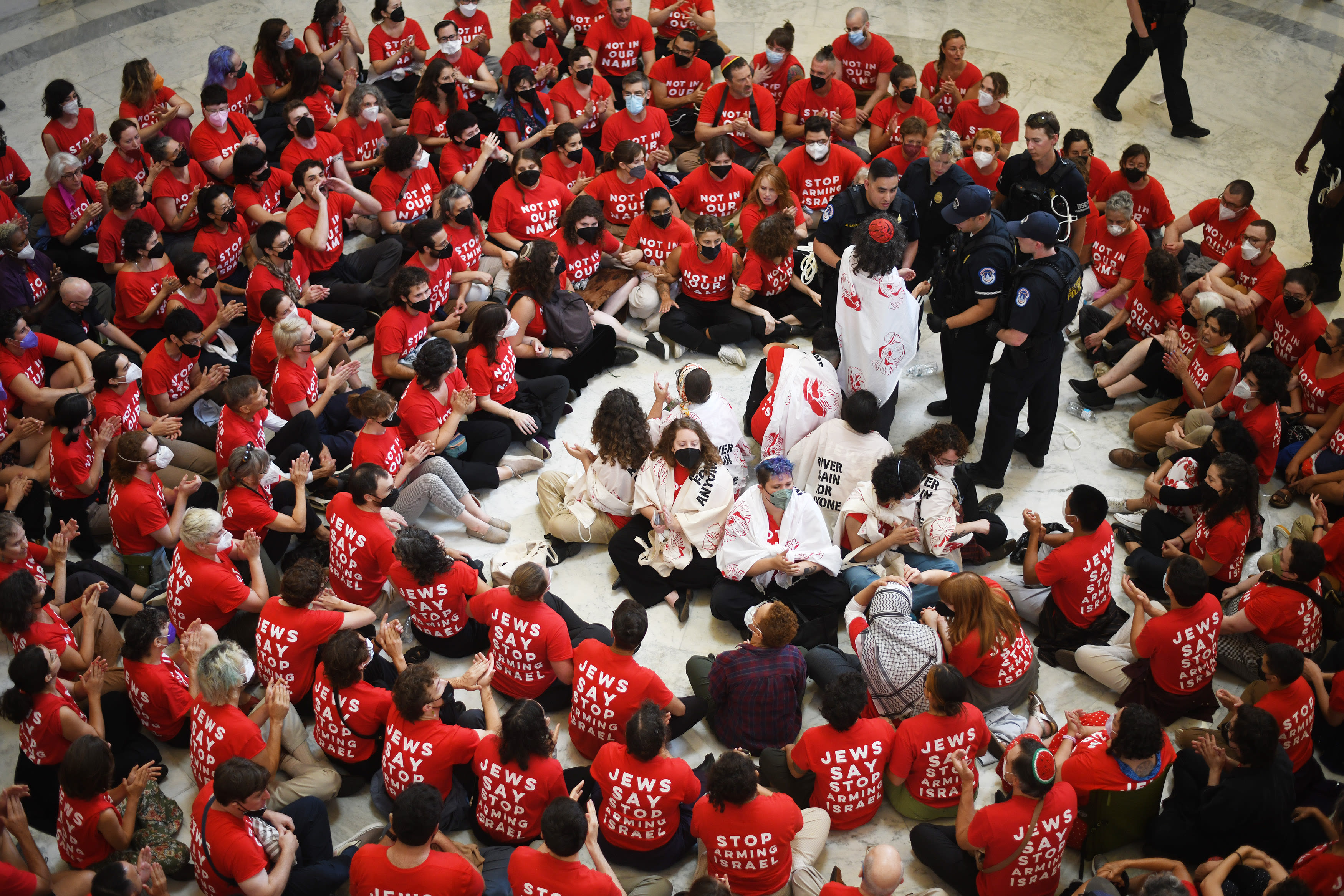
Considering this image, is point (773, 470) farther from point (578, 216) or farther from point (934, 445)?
point (578, 216)

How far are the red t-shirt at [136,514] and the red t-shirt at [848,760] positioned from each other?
161 inches

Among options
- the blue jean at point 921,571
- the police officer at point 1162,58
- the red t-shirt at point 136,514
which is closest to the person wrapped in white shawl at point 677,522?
the blue jean at point 921,571

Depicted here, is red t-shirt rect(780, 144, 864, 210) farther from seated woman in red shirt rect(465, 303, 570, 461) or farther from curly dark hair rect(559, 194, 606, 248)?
seated woman in red shirt rect(465, 303, 570, 461)

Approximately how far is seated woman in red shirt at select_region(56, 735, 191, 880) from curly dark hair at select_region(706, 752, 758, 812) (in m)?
2.59

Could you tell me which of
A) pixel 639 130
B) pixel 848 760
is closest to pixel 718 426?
pixel 848 760

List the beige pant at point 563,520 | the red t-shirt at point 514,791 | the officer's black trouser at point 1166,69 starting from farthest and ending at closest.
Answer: the officer's black trouser at point 1166,69
the beige pant at point 563,520
the red t-shirt at point 514,791

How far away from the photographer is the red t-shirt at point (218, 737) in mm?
5371

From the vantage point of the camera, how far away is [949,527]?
661cm

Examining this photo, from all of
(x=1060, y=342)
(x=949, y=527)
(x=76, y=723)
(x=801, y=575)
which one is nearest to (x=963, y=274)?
(x=1060, y=342)

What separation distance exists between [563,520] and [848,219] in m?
3.28

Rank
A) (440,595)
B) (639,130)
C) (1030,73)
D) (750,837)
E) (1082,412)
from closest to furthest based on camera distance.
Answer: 1. (750,837)
2. (440,595)
3. (1082,412)
4. (639,130)
5. (1030,73)

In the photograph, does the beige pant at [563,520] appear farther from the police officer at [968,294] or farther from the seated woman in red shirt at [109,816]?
the seated woman in red shirt at [109,816]

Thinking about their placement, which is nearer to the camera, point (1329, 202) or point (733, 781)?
point (733, 781)

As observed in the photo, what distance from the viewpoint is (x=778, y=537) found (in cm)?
650
